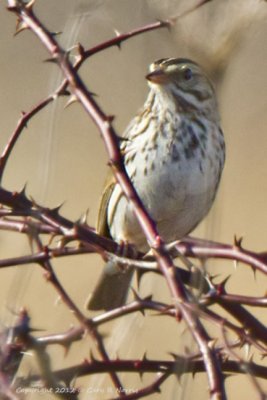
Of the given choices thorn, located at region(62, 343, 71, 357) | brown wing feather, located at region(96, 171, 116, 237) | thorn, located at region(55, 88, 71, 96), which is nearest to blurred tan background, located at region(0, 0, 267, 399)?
brown wing feather, located at region(96, 171, 116, 237)

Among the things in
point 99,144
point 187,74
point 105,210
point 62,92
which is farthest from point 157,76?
point 99,144

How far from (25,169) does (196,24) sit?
205 inches

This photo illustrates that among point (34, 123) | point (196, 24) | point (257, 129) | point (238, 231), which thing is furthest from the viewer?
point (34, 123)

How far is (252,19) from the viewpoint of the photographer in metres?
2.45

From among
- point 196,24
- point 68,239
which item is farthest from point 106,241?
point 196,24

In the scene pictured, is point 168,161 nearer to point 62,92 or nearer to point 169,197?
point 169,197

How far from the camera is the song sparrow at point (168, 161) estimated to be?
4359 mm

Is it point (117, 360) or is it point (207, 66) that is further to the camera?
point (117, 360)

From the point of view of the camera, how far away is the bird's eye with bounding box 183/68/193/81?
4550mm

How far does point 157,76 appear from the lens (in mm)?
4340

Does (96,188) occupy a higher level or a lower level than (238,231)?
higher

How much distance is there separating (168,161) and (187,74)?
43 centimetres

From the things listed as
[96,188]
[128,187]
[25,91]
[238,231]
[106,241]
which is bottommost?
[238,231]

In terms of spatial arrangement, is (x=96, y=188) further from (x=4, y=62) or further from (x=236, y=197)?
(x=4, y=62)
